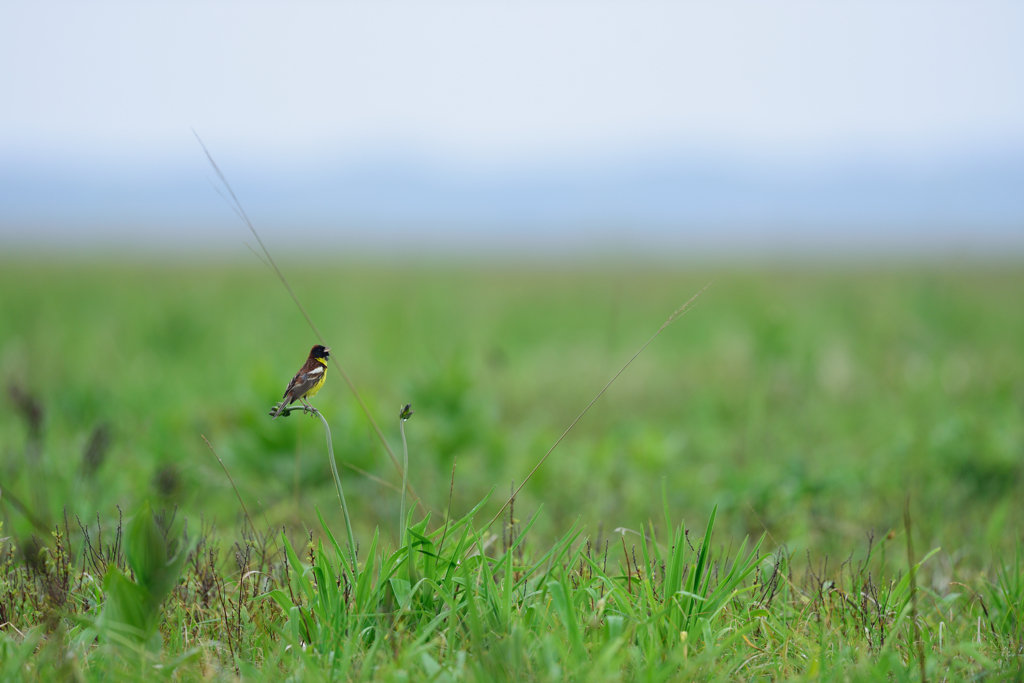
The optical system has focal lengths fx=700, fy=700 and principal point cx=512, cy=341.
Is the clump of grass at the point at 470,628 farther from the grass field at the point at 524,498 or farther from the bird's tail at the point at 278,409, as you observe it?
the bird's tail at the point at 278,409

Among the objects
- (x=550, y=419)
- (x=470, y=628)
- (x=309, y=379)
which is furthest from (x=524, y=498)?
(x=309, y=379)

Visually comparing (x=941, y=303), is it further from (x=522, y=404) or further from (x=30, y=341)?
(x=30, y=341)

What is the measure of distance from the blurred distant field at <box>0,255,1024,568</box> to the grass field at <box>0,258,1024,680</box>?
3 centimetres

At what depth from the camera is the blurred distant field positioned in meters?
3.68

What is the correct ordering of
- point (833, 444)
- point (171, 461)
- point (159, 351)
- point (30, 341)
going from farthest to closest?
1. point (159, 351)
2. point (30, 341)
3. point (833, 444)
4. point (171, 461)

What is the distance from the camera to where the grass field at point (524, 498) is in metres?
1.77

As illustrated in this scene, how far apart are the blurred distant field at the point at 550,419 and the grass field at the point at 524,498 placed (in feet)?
0.09

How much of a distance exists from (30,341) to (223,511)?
462 cm

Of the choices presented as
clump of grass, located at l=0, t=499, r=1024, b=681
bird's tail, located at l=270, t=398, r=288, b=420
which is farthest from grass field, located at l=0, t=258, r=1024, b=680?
bird's tail, located at l=270, t=398, r=288, b=420

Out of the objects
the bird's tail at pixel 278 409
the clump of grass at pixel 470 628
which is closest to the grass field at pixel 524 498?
the clump of grass at pixel 470 628

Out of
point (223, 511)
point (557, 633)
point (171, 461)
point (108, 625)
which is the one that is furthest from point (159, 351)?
point (557, 633)

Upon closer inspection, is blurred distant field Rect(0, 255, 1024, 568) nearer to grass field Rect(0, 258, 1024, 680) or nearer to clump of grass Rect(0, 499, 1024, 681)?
grass field Rect(0, 258, 1024, 680)

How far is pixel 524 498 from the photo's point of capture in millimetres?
4113

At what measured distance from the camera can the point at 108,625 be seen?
171 centimetres
